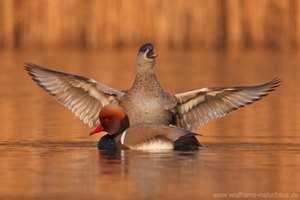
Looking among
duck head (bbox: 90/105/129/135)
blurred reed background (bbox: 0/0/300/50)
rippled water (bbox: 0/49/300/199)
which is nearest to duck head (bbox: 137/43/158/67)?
duck head (bbox: 90/105/129/135)

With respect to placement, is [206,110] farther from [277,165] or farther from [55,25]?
[55,25]

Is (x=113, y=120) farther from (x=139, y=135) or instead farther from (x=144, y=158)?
(x=144, y=158)

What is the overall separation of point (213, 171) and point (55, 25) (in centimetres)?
1397

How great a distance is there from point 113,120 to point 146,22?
12219 millimetres

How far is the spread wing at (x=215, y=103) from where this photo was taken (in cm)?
1069

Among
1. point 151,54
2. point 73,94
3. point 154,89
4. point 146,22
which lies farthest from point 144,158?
point 146,22

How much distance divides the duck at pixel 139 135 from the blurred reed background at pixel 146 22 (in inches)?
463

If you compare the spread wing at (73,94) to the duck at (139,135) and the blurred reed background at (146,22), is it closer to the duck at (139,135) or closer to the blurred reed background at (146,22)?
the duck at (139,135)

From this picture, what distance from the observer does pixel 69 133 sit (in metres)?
11.1

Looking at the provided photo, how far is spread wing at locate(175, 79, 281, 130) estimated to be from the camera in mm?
10688

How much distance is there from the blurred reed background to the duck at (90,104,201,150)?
11756mm

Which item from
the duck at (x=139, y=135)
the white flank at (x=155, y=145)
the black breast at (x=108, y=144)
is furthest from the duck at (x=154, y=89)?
the white flank at (x=155, y=145)

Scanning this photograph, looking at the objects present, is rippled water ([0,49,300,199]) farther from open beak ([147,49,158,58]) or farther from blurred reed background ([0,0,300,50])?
blurred reed background ([0,0,300,50])

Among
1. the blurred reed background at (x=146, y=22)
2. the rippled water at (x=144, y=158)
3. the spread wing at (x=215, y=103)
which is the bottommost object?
the rippled water at (x=144, y=158)
